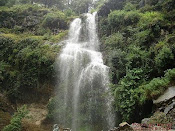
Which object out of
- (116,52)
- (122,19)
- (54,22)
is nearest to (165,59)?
(116,52)

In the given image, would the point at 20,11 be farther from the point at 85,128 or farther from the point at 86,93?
the point at 85,128

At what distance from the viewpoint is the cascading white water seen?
12820mm

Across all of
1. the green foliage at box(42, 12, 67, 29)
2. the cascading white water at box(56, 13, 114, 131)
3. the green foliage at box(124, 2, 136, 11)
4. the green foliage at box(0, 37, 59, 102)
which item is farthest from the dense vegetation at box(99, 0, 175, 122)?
the green foliage at box(42, 12, 67, 29)

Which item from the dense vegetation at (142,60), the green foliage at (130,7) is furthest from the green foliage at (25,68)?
the green foliage at (130,7)

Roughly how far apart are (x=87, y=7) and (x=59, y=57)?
1959 centimetres

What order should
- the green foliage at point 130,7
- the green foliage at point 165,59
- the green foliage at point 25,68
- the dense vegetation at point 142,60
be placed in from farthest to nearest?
the green foliage at point 130,7
the green foliage at point 25,68
the green foliage at point 165,59
the dense vegetation at point 142,60

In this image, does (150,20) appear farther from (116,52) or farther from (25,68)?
(25,68)

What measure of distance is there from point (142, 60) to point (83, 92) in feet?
16.7

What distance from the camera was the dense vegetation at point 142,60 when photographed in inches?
396

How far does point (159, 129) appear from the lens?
6.96m

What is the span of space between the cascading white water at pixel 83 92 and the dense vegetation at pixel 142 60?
121 centimetres

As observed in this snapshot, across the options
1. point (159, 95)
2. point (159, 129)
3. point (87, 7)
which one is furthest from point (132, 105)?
point (87, 7)

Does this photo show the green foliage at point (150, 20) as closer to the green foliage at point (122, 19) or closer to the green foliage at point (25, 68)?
the green foliage at point (122, 19)

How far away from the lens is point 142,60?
11.8 meters
